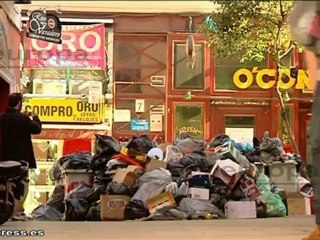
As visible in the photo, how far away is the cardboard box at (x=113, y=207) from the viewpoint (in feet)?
29.5

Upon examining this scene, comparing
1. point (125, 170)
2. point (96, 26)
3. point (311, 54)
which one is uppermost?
point (96, 26)

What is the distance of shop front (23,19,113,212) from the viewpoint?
48.5 ft

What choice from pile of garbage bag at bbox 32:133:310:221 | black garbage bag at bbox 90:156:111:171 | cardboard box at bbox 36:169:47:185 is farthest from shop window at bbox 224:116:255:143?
black garbage bag at bbox 90:156:111:171

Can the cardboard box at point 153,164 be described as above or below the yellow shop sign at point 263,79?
below

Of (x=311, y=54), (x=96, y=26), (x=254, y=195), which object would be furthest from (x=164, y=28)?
(x=311, y=54)

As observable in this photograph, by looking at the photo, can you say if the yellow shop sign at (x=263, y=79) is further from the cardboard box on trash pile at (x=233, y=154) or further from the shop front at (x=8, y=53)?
the cardboard box on trash pile at (x=233, y=154)

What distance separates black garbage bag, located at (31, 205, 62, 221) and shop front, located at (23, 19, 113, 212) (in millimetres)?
4800

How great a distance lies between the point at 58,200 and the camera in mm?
10117

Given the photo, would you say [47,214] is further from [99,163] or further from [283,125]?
[283,125]

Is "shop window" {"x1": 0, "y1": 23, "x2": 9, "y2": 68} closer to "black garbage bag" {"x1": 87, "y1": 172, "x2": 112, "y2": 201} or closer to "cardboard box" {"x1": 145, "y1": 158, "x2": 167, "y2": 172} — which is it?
"black garbage bag" {"x1": 87, "y1": 172, "x2": 112, "y2": 201}

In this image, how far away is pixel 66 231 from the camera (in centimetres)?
686

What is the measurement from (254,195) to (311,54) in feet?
20.3

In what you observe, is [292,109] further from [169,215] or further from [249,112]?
[169,215]

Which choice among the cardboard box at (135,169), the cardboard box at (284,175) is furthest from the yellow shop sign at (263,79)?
the cardboard box at (135,169)
